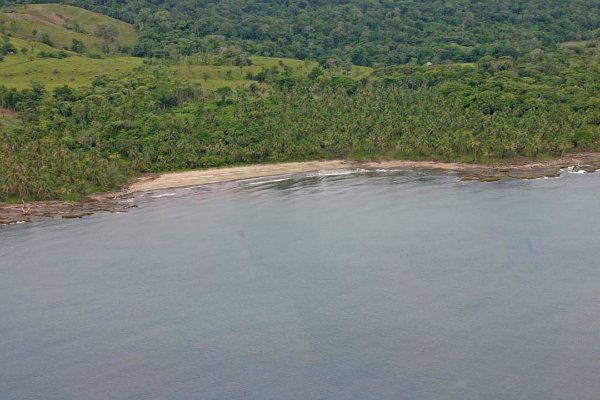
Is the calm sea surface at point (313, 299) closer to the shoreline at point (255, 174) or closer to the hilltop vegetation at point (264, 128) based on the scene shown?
the shoreline at point (255, 174)

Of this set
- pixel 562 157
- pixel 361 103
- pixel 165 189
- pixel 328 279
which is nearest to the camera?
pixel 328 279

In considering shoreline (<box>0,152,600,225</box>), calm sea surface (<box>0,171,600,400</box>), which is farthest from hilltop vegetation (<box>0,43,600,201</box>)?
calm sea surface (<box>0,171,600,400</box>)

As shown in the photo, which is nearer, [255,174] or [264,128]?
[255,174]

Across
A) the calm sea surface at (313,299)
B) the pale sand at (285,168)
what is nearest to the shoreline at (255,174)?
the pale sand at (285,168)

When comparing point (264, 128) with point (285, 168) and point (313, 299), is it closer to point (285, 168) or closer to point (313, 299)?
point (285, 168)

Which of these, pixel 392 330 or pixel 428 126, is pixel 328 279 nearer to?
pixel 392 330

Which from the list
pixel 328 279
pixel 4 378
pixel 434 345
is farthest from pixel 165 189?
pixel 434 345

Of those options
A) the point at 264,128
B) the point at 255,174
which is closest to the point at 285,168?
the point at 255,174
